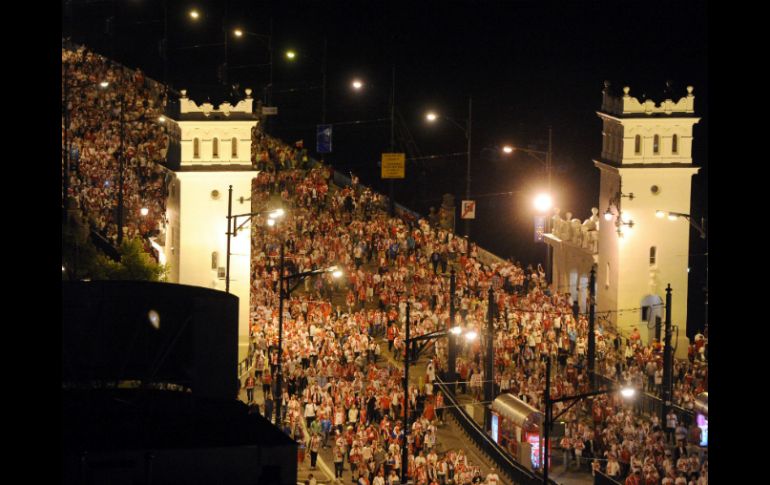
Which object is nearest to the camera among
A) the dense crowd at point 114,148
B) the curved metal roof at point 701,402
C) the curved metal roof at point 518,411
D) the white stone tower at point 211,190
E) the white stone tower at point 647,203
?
the curved metal roof at point 518,411

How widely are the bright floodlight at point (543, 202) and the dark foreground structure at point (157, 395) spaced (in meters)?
38.2

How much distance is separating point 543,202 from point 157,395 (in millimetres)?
42365

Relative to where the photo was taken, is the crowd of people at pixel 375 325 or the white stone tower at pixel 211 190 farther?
the white stone tower at pixel 211 190

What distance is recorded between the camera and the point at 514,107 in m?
108

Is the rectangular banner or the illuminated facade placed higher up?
the rectangular banner

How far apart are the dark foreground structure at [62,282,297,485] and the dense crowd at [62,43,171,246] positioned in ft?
117

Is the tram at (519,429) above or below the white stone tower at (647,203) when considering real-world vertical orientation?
below

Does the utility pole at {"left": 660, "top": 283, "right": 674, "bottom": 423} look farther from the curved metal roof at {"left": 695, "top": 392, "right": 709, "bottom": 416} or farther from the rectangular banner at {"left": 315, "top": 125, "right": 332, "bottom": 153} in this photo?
the rectangular banner at {"left": 315, "top": 125, "right": 332, "bottom": 153}

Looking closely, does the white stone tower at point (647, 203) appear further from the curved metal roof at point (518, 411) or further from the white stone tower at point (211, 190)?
the curved metal roof at point (518, 411)

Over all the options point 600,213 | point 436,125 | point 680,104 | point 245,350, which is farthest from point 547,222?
point 436,125

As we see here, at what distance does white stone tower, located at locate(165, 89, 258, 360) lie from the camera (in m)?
62.2

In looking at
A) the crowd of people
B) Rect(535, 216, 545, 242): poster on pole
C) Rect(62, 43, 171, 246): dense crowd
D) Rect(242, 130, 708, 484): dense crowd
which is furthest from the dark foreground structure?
Rect(535, 216, 545, 242): poster on pole

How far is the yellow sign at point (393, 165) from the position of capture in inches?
2766

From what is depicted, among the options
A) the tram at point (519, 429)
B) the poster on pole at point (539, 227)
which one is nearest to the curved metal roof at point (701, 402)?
the tram at point (519, 429)
